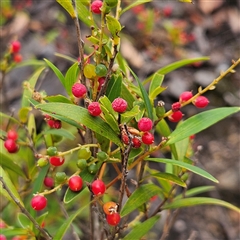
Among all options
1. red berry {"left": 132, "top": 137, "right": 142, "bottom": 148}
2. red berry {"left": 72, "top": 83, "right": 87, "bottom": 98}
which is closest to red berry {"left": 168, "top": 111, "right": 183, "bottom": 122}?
red berry {"left": 132, "top": 137, "right": 142, "bottom": 148}

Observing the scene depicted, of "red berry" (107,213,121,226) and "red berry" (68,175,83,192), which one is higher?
"red berry" (68,175,83,192)

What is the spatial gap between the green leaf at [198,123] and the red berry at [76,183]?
22 cm

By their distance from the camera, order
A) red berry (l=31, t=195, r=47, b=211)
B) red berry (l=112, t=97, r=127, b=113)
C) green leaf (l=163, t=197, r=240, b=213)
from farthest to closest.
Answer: green leaf (l=163, t=197, r=240, b=213), red berry (l=31, t=195, r=47, b=211), red berry (l=112, t=97, r=127, b=113)

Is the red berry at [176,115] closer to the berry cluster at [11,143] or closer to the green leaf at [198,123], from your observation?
the green leaf at [198,123]

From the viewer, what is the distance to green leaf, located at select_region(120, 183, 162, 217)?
0.94 m

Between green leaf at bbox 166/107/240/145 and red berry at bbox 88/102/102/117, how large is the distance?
7.7 inches

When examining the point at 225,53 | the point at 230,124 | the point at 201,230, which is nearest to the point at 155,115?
the point at 201,230

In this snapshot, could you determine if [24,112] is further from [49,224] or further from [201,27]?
[201,27]

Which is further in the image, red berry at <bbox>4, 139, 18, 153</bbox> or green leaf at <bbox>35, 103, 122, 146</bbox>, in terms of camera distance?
red berry at <bbox>4, 139, 18, 153</bbox>

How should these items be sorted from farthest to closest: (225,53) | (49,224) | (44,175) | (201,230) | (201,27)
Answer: (201,27), (225,53), (201,230), (49,224), (44,175)

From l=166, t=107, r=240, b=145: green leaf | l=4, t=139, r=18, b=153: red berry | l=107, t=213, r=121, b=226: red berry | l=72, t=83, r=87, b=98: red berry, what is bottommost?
l=107, t=213, r=121, b=226: red berry

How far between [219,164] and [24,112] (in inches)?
76.9

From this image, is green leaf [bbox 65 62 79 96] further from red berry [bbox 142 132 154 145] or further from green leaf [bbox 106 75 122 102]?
red berry [bbox 142 132 154 145]

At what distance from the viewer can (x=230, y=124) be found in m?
2.96
